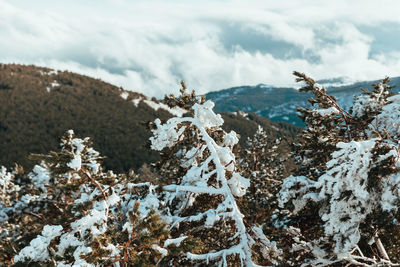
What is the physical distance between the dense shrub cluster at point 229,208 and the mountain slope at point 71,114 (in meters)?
131

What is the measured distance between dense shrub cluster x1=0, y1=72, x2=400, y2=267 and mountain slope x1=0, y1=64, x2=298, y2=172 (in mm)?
131388

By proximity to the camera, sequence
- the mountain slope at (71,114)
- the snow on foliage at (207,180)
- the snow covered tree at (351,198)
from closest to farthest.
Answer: the snow covered tree at (351,198) → the snow on foliage at (207,180) → the mountain slope at (71,114)

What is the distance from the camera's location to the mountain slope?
14275 cm

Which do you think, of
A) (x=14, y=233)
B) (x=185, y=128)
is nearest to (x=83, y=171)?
(x=185, y=128)

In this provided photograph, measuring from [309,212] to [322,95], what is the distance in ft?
8.05

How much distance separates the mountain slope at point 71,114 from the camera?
143m

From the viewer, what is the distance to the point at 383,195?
3.97 metres

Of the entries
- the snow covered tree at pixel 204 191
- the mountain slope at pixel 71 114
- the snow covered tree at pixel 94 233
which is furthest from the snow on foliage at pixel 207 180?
the mountain slope at pixel 71 114

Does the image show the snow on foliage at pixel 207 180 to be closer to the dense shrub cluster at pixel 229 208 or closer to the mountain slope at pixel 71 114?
the dense shrub cluster at pixel 229 208

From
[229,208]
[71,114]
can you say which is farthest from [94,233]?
[71,114]

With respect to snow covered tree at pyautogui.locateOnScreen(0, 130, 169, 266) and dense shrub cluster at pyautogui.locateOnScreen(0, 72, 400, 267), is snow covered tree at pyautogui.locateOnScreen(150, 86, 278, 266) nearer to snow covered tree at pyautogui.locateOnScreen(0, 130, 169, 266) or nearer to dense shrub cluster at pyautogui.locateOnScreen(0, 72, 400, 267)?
dense shrub cluster at pyautogui.locateOnScreen(0, 72, 400, 267)

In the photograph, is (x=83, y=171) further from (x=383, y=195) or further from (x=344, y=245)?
(x=383, y=195)

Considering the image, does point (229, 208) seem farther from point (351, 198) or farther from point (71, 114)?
point (71, 114)

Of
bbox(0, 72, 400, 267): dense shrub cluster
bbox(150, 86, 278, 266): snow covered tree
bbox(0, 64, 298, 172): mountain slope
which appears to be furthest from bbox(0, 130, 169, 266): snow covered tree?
bbox(0, 64, 298, 172): mountain slope
